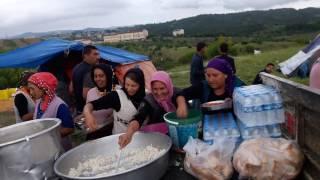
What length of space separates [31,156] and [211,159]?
1.06m

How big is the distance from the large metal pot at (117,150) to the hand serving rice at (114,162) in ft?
0.17

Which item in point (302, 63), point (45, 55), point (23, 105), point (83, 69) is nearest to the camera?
point (23, 105)

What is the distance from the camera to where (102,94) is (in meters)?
3.50

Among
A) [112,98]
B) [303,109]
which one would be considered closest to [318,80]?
[303,109]

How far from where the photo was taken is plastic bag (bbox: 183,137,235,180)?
1.98 meters

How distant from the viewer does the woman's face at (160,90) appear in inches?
110

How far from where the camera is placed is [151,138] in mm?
2684

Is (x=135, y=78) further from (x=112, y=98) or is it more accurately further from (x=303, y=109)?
(x=303, y=109)

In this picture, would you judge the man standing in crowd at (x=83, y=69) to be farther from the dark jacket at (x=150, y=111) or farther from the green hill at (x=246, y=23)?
the green hill at (x=246, y=23)

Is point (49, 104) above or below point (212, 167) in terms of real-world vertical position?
above

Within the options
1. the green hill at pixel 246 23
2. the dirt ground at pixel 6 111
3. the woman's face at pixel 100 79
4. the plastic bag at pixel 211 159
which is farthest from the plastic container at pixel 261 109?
the green hill at pixel 246 23

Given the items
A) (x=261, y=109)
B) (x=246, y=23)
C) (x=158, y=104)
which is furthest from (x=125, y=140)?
(x=246, y=23)

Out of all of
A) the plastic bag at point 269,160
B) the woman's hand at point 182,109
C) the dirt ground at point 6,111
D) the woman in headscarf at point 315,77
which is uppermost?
the woman in headscarf at point 315,77

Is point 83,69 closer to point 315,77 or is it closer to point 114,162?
point 114,162
